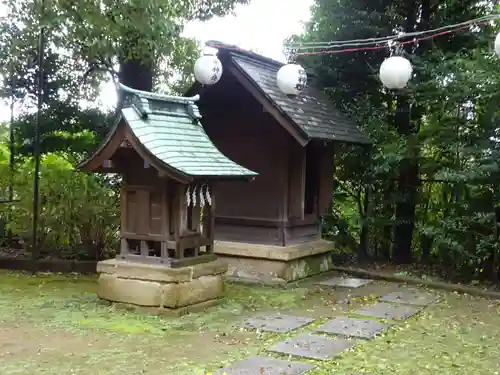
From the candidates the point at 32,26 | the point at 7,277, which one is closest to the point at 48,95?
the point at 32,26

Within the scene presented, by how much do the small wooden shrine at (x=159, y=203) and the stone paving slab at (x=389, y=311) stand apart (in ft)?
7.22

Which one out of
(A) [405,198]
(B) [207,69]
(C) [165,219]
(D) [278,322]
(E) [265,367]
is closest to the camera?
(E) [265,367]

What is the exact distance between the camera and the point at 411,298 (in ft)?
31.8

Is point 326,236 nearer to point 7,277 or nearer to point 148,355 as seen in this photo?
point 7,277

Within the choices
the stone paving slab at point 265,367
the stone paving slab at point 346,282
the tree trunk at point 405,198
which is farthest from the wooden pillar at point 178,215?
the tree trunk at point 405,198

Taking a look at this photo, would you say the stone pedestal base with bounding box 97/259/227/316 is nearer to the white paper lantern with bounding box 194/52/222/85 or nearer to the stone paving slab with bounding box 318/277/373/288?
the stone paving slab with bounding box 318/277/373/288

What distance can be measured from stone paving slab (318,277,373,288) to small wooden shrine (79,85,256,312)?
2757 millimetres

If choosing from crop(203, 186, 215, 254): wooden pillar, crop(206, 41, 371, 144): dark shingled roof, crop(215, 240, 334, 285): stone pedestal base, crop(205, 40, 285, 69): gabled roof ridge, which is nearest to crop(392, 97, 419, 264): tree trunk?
crop(206, 41, 371, 144): dark shingled roof

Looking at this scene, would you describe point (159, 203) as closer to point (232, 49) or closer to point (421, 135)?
point (232, 49)

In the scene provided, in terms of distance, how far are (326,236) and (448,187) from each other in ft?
9.21

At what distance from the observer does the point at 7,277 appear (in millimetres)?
11102

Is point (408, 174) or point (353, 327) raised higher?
point (408, 174)

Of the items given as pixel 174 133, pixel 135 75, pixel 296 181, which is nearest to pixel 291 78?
pixel 296 181

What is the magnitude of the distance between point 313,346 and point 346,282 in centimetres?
442
